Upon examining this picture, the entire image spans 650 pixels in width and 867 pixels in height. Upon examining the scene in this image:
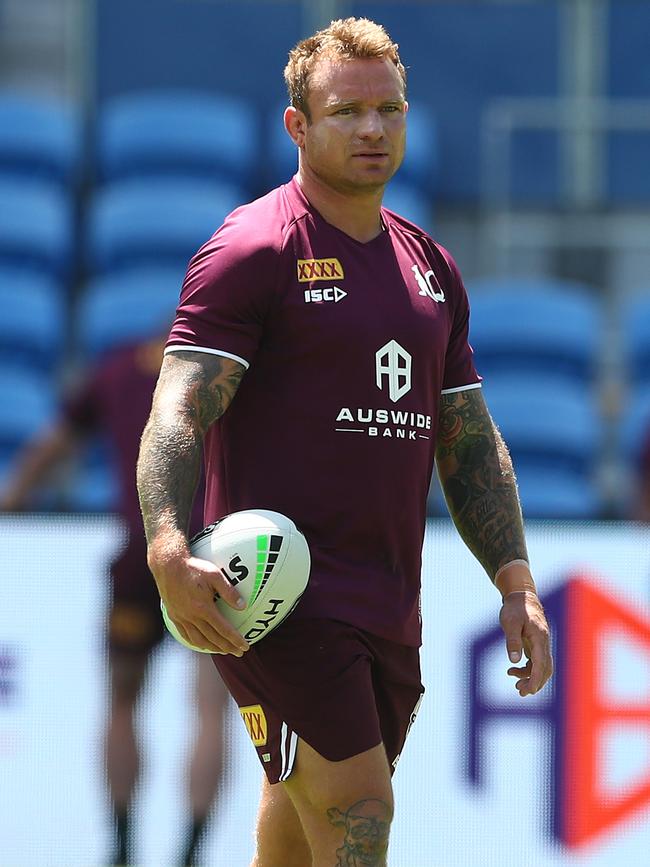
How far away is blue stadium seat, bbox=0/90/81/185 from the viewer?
439 inches

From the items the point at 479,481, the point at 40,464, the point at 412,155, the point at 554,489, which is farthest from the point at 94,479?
the point at 479,481

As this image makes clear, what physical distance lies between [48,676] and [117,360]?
1228 mm

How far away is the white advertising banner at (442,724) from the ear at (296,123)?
2.76m

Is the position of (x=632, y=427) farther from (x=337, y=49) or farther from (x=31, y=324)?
(x=337, y=49)

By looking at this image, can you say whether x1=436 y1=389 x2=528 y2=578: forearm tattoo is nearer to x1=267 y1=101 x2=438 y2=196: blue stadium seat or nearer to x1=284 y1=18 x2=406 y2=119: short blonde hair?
x1=284 y1=18 x2=406 y2=119: short blonde hair

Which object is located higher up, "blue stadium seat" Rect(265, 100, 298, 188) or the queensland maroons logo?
"blue stadium seat" Rect(265, 100, 298, 188)

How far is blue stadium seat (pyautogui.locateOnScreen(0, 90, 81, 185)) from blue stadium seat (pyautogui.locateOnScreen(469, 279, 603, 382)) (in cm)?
296

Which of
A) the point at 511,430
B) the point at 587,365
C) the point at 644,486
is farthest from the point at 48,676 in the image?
the point at 587,365

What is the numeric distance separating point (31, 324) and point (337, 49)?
7.25 metres

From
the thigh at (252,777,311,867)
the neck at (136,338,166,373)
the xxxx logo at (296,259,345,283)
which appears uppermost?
the xxxx logo at (296,259,345,283)

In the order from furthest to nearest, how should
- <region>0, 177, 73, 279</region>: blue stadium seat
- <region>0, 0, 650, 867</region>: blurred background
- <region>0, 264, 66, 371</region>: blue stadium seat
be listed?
<region>0, 177, 73, 279</region>: blue stadium seat
<region>0, 264, 66, 371</region>: blue stadium seat
<region>0, 0, 650, 867</region>: blurred background

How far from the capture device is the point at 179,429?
3.39 metres

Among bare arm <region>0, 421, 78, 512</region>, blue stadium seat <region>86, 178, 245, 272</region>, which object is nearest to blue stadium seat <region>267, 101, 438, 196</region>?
blue stadium seat <region>86, 178, 245, 272</region>

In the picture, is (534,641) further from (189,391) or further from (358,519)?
(189,391)
